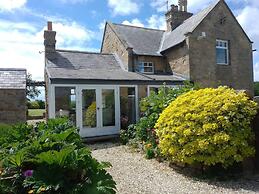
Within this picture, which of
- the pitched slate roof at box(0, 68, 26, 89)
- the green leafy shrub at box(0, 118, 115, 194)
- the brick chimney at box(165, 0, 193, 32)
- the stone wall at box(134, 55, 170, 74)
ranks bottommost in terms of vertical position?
the green leafy shrub at box(0, 118, 115, 194)

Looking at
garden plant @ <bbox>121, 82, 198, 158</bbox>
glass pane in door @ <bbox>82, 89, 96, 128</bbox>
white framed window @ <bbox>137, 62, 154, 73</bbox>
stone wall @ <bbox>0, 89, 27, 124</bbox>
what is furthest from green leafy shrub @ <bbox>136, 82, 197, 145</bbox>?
white framed window @ <bbox>137, 62, 154, 73</bbox>

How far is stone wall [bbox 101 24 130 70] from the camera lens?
61.6 ft

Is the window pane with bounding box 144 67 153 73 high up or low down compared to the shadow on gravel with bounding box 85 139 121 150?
up

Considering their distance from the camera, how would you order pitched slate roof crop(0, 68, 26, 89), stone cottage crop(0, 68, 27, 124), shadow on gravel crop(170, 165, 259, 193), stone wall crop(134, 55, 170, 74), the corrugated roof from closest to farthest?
shadow on gravel crop(170, 165, 259, 193)
stone cottage crop(0, 68, 27, 124)
pitched slate roof crop(0, 68, 26, 89)
the corrugated roof
stone wall crop(134, 55, 170, 74)

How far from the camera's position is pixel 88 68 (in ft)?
54.7

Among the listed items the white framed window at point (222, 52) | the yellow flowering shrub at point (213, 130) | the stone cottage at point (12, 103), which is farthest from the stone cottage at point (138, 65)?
the yellow flowering shrub at point (213, 130)

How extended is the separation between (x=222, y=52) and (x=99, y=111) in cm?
1050

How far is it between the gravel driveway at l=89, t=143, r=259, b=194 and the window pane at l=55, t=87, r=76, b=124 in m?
4.59

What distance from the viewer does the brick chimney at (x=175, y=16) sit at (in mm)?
22203

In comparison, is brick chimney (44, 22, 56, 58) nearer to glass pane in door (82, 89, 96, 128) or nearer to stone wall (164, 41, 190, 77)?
glass pane in door (82, 89, 96, 128)

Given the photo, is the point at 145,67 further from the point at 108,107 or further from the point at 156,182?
the point at 156,182

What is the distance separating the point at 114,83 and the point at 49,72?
10.3ft

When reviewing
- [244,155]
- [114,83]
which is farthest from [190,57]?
[244,155]

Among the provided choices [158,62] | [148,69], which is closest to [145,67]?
[148,69]
